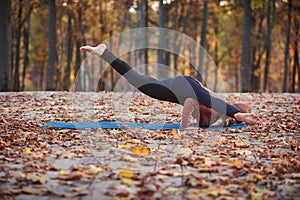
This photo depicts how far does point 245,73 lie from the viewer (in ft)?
66.1

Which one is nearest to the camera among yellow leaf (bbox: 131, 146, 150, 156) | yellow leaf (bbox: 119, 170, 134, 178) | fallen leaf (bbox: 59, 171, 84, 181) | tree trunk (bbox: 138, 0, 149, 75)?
fallen leaf (bbox: 59, 171, 84, 181)

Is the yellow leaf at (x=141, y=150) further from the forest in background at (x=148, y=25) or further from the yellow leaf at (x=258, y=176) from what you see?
the forest in background at (x=148, y=25)

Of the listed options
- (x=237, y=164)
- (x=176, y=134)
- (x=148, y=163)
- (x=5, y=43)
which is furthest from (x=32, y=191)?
(x=5, y=43)

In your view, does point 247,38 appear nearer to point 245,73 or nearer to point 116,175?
point 245,73

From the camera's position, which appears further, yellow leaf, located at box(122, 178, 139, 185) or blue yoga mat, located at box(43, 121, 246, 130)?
blue yoga mat, located at box(43, 121, 246, 130)

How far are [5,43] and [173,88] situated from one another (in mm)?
10972

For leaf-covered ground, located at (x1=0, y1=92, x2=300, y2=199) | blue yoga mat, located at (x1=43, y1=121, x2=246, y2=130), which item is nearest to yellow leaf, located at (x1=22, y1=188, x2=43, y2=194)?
leaf-covered ground, located at (x1=0, y1=92, x2=300, y2=199)

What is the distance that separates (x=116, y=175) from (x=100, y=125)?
3.58m

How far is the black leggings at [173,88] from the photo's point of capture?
Result: 7551 millimetres

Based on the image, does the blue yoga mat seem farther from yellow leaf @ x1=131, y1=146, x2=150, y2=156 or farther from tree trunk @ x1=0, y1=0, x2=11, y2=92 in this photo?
tree trunk @ x1=0, y1=0, x2=11, y2=92

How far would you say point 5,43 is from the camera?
17.1m

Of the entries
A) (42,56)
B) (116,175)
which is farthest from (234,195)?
(42,56)

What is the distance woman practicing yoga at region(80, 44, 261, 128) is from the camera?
754cm

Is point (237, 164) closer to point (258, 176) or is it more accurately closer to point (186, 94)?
point (258, 176)
